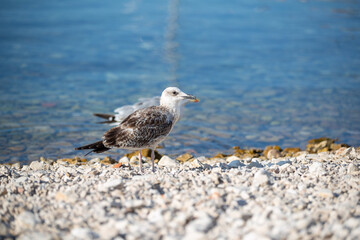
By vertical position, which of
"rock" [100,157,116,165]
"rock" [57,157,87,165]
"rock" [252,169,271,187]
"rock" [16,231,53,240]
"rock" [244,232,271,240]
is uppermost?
"rock" [252,169,271,187]

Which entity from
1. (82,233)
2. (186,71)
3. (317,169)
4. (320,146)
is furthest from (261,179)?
(186,71)

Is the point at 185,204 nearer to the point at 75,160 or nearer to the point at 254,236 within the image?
the point at 254,236

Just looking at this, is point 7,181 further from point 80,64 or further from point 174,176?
point 80,64

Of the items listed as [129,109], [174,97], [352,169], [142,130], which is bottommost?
[352,169]

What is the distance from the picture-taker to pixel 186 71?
13.0m

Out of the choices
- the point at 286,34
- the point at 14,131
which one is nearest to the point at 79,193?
the point at 14,131

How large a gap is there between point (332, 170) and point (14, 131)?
6066mm

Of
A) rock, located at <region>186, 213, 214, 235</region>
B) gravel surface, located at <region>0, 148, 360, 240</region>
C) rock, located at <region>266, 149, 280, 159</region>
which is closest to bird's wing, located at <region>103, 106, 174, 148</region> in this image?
gravel surface, located at <region>0, 148, 360, 240</region>

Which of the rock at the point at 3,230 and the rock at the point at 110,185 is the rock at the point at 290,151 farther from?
the rock at the point at 3,230

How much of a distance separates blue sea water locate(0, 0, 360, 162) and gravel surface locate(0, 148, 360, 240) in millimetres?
3194

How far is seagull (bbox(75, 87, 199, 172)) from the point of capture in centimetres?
571

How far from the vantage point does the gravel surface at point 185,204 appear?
3.82 metres

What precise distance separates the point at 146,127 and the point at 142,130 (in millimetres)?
63

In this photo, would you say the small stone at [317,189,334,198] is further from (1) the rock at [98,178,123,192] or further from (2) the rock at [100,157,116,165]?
(2) the rock at [100,157,116,165]
